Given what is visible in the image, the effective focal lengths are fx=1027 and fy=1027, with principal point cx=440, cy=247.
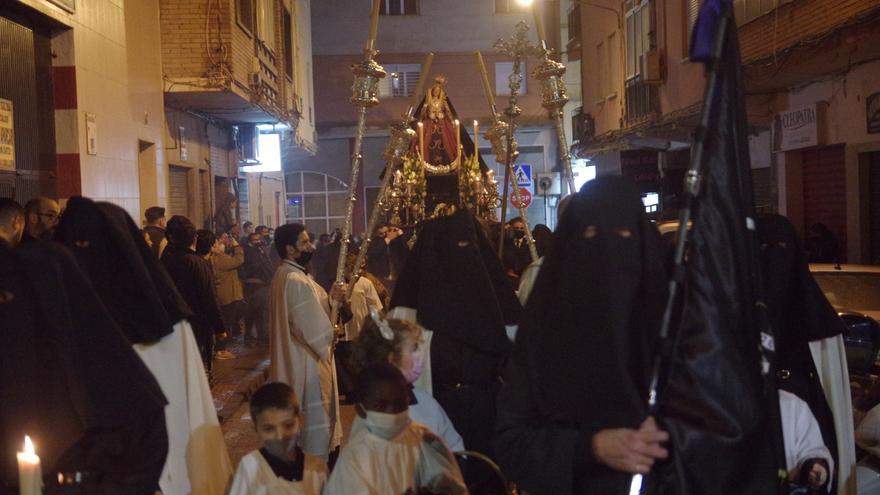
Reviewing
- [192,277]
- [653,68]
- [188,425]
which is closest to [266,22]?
[653,68]

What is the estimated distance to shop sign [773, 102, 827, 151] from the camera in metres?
16.4

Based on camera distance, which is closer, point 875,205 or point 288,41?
point 875,205

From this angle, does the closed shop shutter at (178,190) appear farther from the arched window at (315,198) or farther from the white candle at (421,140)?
the arched window at (315,198)

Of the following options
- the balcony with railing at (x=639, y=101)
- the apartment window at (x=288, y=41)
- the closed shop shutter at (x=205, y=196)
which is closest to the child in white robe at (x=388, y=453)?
the closed shop shutter at (x=205, y=196)

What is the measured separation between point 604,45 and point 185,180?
15165mm

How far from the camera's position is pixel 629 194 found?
3004 millimetres

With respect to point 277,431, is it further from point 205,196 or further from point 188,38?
point 205,196

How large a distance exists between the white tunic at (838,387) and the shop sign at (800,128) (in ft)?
41.7

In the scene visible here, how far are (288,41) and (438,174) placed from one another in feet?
42.5

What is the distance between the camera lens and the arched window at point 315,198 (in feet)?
138

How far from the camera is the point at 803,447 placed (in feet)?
12.9

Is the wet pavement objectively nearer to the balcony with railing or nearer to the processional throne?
the processional throne

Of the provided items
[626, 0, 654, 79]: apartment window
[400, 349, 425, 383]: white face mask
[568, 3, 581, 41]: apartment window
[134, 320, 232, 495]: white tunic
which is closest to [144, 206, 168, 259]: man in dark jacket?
[134, 320, 232, 495]: white tunic

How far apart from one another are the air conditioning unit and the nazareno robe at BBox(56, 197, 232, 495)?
18962 mm
